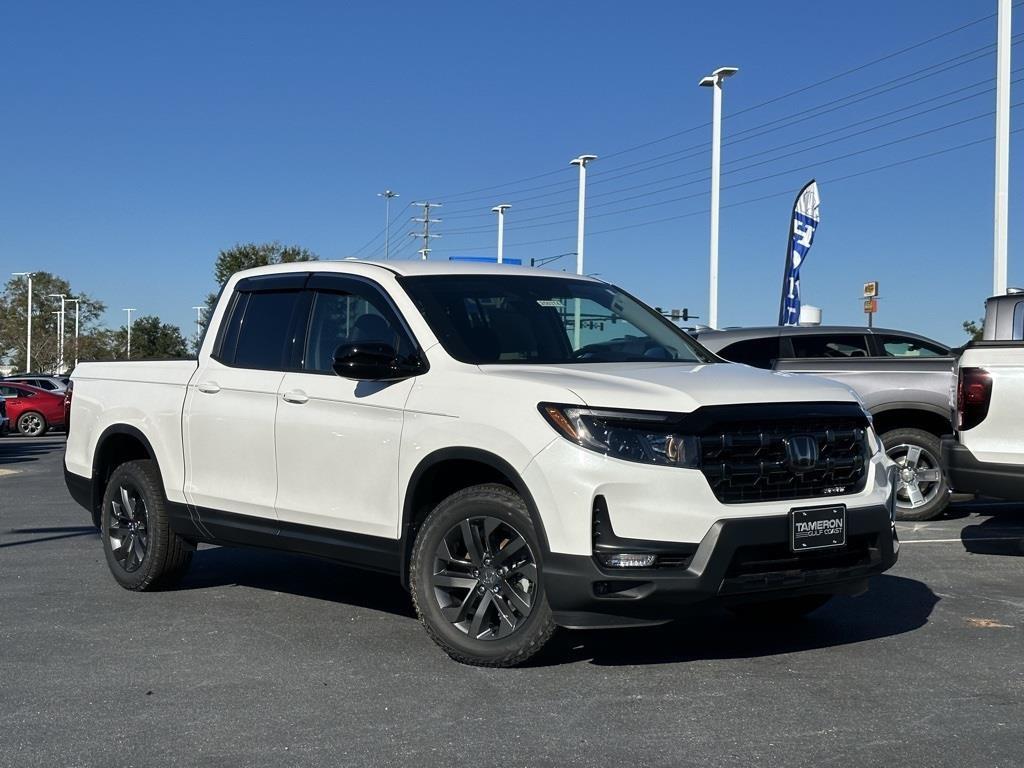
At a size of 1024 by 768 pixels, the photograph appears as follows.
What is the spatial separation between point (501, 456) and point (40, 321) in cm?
9744

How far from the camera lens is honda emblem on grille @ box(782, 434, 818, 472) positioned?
5375 mm

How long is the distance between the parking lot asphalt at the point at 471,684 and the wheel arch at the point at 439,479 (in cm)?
57

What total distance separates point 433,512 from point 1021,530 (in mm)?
6787

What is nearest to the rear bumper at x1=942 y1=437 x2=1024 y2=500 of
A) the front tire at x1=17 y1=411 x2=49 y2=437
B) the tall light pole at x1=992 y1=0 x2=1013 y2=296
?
the tall light pole at x1=992 y1=0 x2=1013 y2=296

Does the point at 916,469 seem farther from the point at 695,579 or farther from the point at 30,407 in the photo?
the point at 30,407

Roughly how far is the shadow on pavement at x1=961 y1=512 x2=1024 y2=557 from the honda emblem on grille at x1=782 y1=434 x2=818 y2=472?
4.36 meters

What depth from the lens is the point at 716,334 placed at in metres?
12.9

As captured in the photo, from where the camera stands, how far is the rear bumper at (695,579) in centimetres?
507

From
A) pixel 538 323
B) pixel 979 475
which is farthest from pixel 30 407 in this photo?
pixel 538 323

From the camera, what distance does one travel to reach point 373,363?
19.3 ft

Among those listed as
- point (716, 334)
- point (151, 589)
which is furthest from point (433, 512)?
point (716, 334)

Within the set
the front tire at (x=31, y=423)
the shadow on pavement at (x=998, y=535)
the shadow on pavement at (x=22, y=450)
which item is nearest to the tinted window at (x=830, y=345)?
the shadow on pavement at (x=998, y=535)

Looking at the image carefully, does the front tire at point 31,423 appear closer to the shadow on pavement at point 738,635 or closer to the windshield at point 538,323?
the windshield at point 538,323

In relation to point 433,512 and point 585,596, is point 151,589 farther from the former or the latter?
point 585,596
